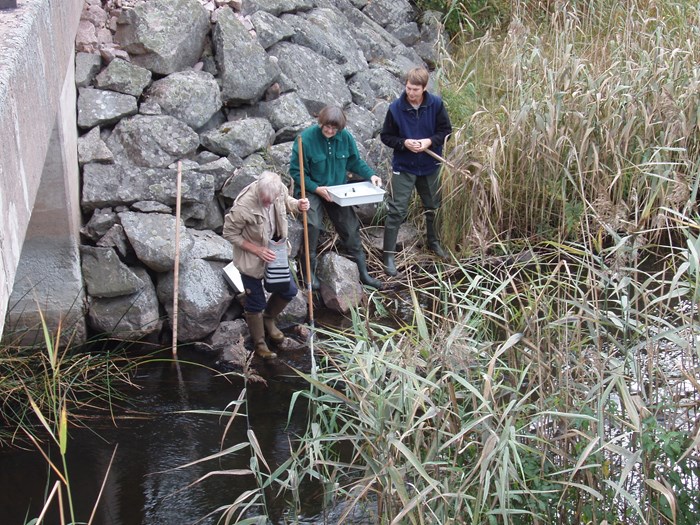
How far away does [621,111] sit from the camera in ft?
21.7

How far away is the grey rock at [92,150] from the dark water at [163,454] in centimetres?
157

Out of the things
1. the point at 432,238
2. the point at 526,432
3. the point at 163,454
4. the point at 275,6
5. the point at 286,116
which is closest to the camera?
the point at 526,432

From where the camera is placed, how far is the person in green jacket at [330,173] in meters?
6.31

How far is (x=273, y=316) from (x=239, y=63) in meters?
2.27

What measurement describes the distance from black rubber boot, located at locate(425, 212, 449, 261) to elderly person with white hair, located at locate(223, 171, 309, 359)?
138cm

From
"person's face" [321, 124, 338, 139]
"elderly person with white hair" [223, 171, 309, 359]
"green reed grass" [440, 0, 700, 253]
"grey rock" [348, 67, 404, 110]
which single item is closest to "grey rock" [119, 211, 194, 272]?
"elderly person with white hair" [223, 171, 309, 359]

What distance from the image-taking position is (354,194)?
653 centimetres

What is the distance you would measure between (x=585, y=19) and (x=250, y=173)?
411 centimetres

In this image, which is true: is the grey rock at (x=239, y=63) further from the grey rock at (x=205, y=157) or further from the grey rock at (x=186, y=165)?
the grey rock at (x=186, y=165)

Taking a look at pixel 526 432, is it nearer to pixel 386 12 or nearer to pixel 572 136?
pixel 572 136

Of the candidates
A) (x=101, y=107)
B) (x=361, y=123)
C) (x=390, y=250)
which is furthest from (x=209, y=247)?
(x=361, y=123)

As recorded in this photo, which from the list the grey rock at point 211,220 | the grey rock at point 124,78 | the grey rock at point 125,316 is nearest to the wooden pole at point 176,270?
the grey rock at point 125,316

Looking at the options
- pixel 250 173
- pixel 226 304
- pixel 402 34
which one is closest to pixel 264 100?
pixel 250 173

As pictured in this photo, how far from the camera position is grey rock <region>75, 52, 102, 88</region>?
21.6ft
